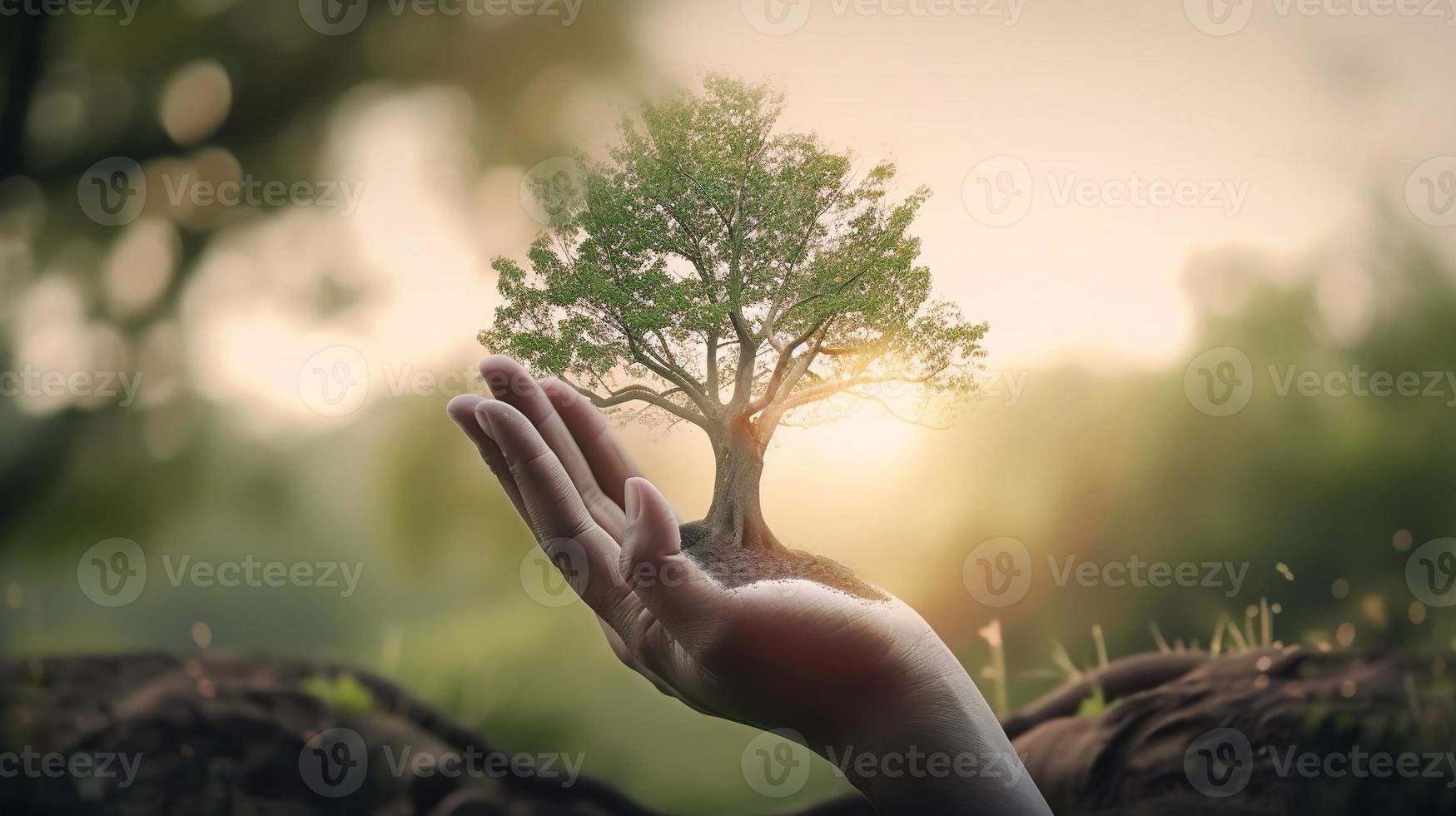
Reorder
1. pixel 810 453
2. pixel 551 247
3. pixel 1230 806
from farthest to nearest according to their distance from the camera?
pixel 1230 806, pixel 810 453, pixel 551 247

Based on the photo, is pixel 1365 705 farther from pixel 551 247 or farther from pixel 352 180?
pixel 352 180

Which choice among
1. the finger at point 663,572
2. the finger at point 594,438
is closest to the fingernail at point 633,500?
the finger at point 663,572

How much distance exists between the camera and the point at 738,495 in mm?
1690

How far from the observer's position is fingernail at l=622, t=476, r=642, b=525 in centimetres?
105

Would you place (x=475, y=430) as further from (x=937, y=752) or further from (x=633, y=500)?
(x=937, y=752)

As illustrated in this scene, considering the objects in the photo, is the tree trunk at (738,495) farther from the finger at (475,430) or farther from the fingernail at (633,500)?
the fingernail at (633,500)

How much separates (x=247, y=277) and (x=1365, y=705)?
11.5 feet

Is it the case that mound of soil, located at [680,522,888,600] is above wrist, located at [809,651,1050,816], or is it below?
above

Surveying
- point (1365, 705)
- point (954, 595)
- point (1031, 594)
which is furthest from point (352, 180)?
point (1365, 705)

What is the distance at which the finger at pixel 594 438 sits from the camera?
4.93 ft

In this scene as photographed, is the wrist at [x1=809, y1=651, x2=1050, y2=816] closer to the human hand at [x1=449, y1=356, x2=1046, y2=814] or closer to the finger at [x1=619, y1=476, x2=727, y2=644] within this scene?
the human hand at [x1=449, y1=356, x2=1046, y2=814]

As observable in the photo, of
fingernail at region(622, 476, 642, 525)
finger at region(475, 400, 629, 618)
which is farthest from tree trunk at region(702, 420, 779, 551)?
fingernail at region(622, 476, 642, 525)

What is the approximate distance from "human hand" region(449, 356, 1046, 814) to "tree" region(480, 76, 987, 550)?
0.33 metres

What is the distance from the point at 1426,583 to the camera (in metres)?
2.36
